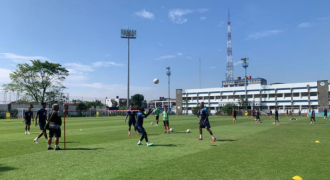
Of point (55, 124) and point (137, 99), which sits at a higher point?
point (137, 99)

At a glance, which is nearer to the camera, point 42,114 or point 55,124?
point 55,124

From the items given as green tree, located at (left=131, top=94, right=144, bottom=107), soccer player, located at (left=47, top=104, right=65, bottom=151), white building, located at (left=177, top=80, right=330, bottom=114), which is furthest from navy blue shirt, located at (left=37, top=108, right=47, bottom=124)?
green tree, located at (left=131, top=94, right=144, bottom=107)

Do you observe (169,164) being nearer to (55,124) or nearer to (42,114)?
(55,124)

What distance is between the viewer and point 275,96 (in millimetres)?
94750

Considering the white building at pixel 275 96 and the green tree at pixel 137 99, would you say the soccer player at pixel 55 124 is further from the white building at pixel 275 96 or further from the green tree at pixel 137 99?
the green tree at pixel 137 99

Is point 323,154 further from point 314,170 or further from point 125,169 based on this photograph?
point 125,169

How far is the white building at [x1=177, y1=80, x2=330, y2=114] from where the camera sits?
3354 inches

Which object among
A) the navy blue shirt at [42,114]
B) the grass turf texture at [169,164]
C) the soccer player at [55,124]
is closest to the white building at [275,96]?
the grass turf texture at [169,164]

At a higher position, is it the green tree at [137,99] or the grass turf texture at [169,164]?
the green tree at [137,99]

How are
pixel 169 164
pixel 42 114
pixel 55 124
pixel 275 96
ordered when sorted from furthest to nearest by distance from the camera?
pixel 275 96 → pixel 42 114 → pixel 55 124 → pixel 169 164

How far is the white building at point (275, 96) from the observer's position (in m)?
85.2

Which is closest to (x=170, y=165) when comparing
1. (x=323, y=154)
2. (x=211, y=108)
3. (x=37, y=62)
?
(x=323, y=154)

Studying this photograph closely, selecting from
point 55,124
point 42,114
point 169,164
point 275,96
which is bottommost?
point 169,164

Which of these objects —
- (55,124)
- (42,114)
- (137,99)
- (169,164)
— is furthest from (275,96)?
(169,164)
